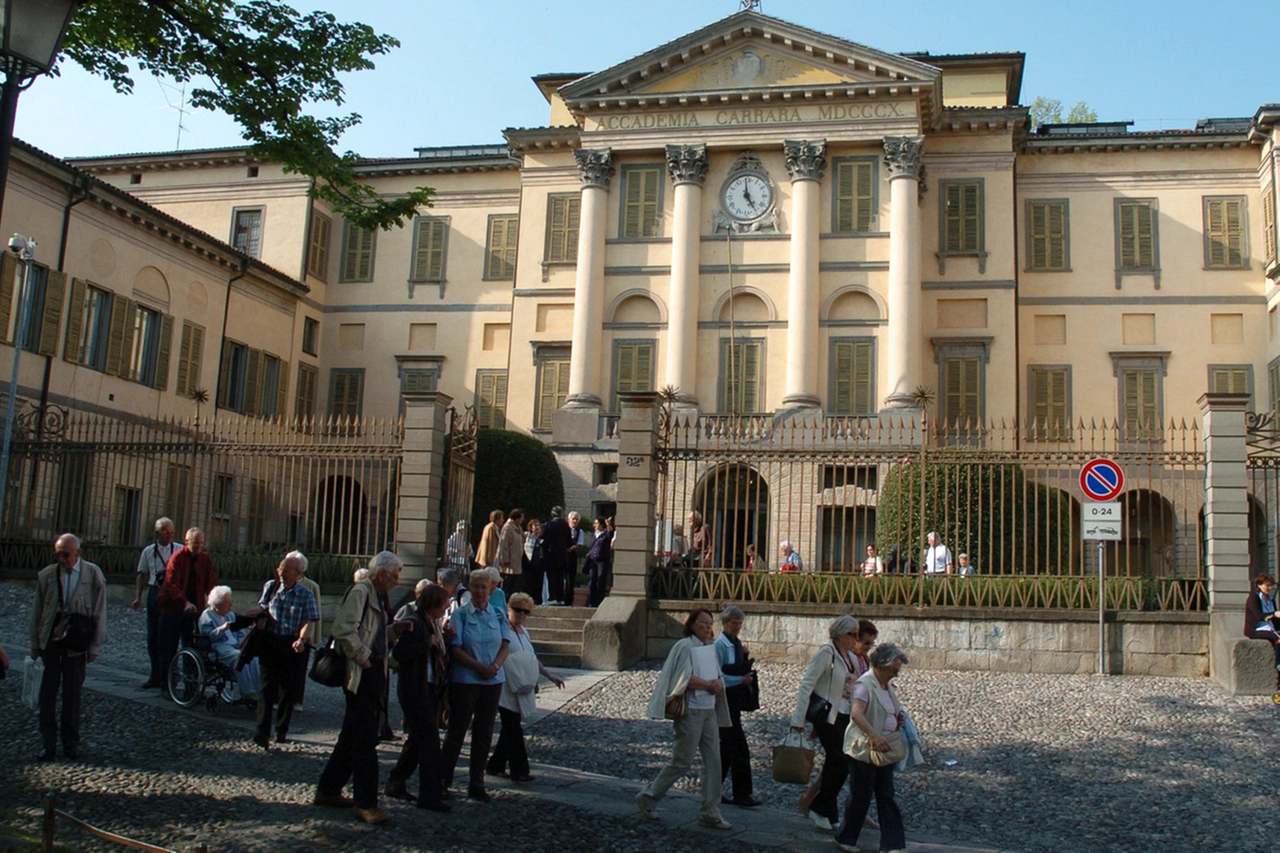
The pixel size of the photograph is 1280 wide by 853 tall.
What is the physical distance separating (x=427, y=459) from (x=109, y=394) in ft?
47.8

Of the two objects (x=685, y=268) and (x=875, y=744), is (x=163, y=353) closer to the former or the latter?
(x=685, y=268)

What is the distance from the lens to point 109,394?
29297 mm

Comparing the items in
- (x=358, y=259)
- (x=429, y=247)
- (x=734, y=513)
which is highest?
(x=429, y=247)

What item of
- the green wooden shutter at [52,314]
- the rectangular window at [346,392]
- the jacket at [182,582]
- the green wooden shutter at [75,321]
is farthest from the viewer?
the rectangular window at [346,392]

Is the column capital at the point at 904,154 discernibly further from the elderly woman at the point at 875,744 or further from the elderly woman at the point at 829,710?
the elderly woman at the point at 875,744

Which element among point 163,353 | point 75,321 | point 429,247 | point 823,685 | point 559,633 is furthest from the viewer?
point 429,247

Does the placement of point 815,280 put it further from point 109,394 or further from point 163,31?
point 163,31

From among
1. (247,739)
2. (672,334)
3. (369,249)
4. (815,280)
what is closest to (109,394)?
(369,249)

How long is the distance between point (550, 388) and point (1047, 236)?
13775 millimetres

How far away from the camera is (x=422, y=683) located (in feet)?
28.2

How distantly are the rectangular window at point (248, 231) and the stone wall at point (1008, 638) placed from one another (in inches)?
1006

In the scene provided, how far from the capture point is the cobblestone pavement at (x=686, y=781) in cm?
829

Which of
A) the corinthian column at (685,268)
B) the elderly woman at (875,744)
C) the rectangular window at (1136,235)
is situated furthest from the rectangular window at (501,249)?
the elderly woman at (875,744)

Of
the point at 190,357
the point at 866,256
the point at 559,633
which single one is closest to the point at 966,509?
the point at 559,633
